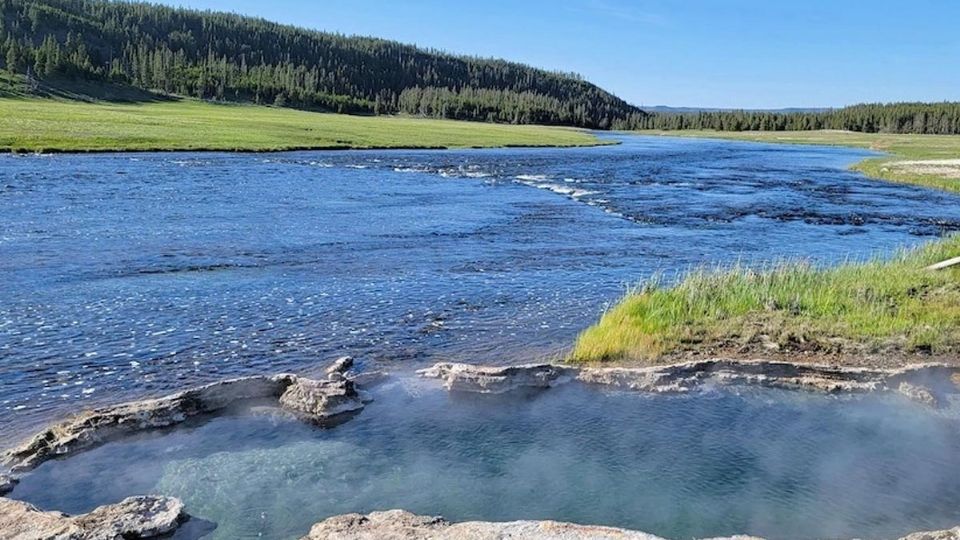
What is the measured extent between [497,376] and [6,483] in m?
8.11

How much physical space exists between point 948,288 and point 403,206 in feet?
92.5

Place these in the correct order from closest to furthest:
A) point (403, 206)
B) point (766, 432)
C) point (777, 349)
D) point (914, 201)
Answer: point (766, 432), point (777, 349), point (403, 206), point (914, 201)

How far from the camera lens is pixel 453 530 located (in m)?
9.03

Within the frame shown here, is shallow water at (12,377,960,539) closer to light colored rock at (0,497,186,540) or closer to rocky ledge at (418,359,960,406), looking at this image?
rocky ledge at (418,359,960,406)

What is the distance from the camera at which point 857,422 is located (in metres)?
13.6

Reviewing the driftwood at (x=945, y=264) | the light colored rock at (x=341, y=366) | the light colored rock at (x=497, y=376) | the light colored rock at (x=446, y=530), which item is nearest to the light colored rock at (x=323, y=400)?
the light colored rock at (x=341, y=366)

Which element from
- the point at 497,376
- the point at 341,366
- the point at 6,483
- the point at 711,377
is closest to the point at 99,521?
the point at 6,483

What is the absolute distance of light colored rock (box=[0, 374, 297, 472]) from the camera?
37.5ft

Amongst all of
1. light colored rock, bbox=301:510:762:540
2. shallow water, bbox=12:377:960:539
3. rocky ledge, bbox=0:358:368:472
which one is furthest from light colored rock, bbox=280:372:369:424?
light colored rock, bbox=301:510:762:540

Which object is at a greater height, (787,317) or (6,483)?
(787,317)

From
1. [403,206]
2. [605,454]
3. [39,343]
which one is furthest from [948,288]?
[403,206]

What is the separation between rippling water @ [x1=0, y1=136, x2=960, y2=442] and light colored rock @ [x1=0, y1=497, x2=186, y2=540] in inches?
154

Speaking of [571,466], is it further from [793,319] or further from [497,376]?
[793,319]

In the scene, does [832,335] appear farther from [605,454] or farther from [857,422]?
[605,454]
